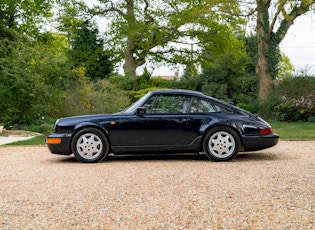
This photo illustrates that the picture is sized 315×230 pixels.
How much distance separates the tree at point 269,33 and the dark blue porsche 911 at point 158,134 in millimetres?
16658

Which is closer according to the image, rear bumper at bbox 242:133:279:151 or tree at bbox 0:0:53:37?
rear bumper at bbox 242:133:279:151

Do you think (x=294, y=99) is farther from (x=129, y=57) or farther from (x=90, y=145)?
(x=90, y=145)

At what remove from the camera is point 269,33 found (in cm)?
2675

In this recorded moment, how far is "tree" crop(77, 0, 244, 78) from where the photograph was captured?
35.2m

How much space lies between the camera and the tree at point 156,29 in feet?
116

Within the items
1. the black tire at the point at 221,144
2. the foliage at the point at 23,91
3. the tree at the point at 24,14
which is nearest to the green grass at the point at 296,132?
the black tire at the point at 221,144

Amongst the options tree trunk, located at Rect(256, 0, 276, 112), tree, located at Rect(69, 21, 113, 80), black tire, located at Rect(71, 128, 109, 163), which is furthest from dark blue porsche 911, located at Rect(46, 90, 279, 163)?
tree, located at Rect(69, 21, 113, 80)

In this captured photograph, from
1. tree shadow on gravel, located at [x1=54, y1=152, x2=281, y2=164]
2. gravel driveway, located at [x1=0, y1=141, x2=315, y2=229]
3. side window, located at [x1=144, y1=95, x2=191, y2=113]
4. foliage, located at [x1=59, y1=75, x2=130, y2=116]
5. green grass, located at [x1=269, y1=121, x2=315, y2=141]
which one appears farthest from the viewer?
foliage, located at [x1=59, y1=75, x2=130, y2=116]

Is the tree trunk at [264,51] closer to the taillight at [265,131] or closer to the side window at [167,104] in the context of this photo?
the taillight at [265,131]

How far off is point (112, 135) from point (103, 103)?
11.4 metres

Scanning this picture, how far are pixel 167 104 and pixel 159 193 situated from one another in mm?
3620

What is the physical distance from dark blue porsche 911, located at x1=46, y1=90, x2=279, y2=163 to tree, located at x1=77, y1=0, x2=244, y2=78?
25.6 m

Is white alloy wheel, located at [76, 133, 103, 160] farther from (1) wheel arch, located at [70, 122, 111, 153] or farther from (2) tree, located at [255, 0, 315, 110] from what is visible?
(2) tree, located at [255, 0, 315, 110]

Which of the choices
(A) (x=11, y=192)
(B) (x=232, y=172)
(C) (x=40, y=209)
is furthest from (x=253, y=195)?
(A) (x=11, y=192)
